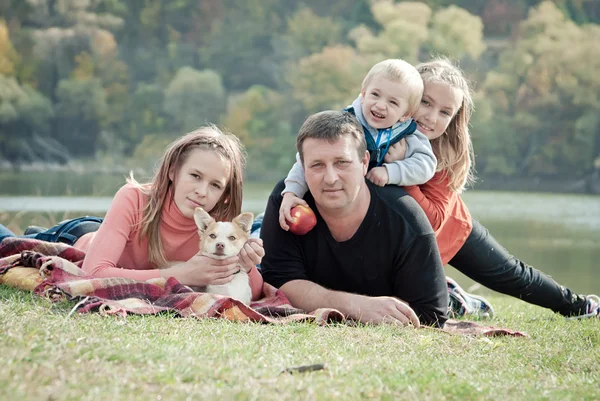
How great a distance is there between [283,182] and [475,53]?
3440cm

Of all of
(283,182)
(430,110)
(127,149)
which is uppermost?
(430,110)

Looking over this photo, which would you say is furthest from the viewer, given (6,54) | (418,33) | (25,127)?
(6,54)

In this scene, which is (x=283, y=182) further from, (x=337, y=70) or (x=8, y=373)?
(x=337, y=70)

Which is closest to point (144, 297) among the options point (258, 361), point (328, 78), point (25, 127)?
point (258, 361)

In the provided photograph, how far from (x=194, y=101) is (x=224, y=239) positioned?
34.6 meters

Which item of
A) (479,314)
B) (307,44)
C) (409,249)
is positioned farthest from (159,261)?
(307,44)

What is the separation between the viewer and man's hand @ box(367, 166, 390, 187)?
475 centimetres

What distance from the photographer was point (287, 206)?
4648mm

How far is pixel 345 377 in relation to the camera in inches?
127

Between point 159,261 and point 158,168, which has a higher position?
point 158,168

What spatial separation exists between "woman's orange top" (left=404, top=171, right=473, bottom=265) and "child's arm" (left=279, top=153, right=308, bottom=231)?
0.83m

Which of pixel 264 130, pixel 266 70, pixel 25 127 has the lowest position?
pixel 25 127

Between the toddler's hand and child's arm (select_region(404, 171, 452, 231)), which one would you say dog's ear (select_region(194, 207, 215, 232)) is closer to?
the toddler's hand

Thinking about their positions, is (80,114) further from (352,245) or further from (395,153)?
(352,245)
